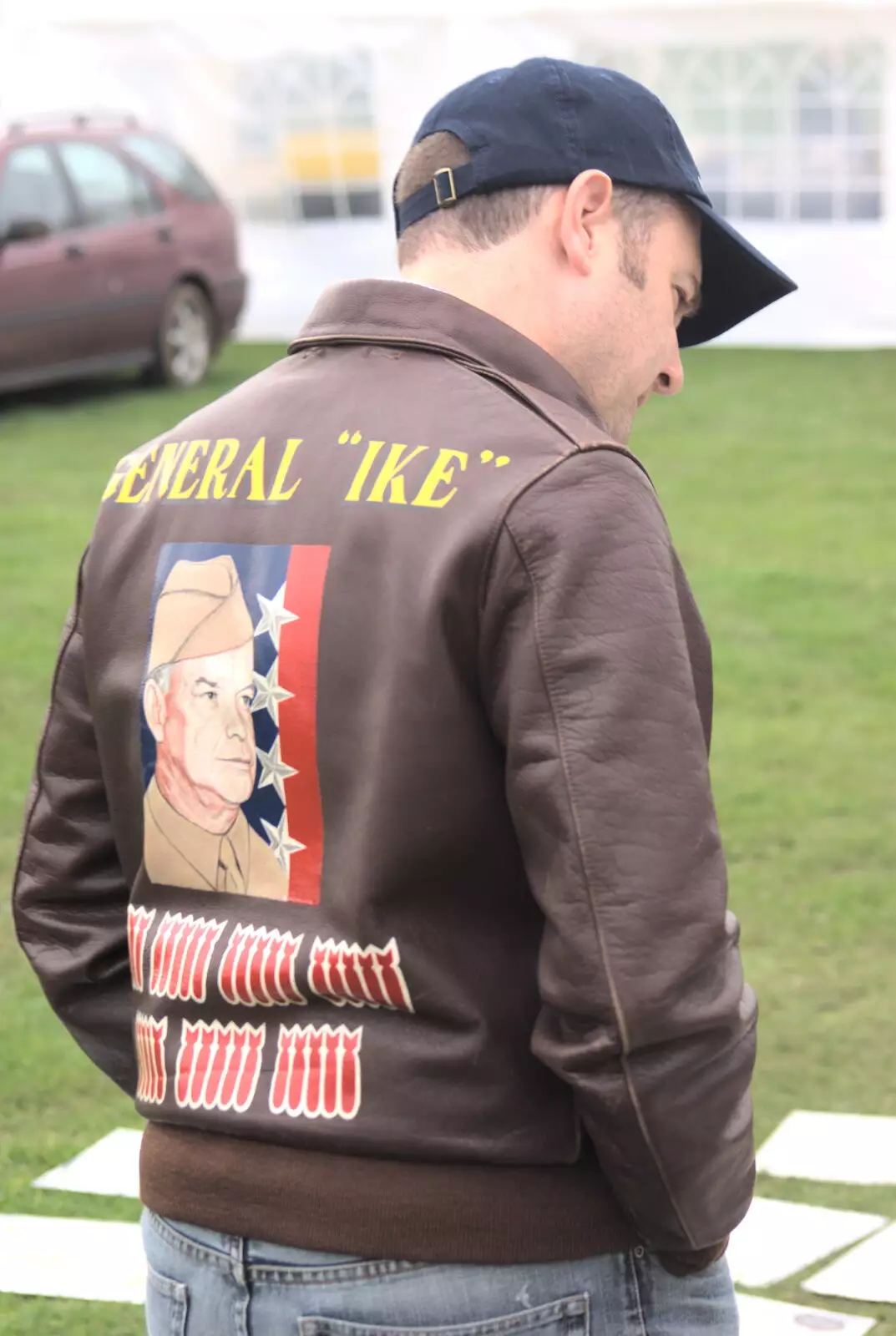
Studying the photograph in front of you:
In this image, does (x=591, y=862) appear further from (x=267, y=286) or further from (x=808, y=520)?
(x=267, y=286)

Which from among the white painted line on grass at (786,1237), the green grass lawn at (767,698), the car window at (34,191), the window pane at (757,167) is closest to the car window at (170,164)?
the car window at (34,191)

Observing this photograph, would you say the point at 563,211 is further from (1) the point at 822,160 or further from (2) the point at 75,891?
(1) the point at 822,160

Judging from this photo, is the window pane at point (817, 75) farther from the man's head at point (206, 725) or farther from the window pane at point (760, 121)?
the man's head at point (206, 725)

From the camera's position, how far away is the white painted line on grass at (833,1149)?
12.3ft

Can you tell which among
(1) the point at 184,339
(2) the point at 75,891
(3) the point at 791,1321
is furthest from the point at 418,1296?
(1) the point at 184,339

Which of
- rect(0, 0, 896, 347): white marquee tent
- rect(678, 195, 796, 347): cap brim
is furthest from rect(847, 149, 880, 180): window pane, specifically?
rect(678, 195, 796, 347): cap brim

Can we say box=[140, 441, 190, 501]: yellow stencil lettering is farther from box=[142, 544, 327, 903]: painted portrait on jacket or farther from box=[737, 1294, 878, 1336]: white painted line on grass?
box=[737, 1294, 878, 1336]: white painted line on grass

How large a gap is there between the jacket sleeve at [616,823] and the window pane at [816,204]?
1421 cm

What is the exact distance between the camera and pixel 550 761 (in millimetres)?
1535

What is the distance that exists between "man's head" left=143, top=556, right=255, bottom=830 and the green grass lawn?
1824mm

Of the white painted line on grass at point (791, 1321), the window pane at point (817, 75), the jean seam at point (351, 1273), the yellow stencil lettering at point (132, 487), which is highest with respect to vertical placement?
the yellow stencil lettering at point (132, 487)

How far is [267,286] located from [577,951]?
606 inches

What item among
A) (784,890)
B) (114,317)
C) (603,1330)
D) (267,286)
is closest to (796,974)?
(784,890)

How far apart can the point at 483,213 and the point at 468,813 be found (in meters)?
0.51
